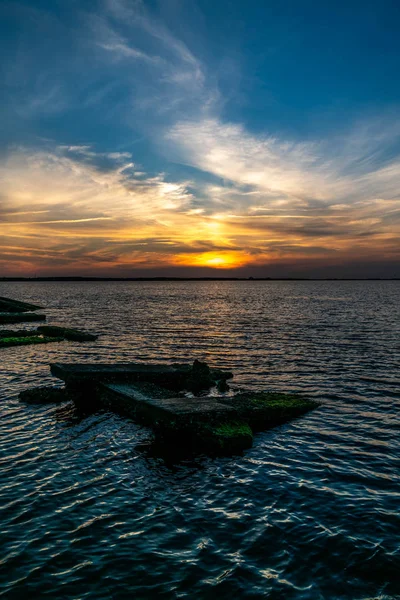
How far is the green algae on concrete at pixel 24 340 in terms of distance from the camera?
3438 cm

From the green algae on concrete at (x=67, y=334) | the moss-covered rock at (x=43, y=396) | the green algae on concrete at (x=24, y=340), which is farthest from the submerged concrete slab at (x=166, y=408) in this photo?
the green algae on concrete at (x=67, y=334)

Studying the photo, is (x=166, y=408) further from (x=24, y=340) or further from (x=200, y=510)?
(x=24, y=340)

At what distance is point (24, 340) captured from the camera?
35438 millimetres

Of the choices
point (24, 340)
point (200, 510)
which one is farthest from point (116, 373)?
point (24, 340)

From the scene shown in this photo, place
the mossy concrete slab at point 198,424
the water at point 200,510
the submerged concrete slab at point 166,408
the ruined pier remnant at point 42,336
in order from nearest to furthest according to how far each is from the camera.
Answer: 1. the water at point 200,510
2. the mossy concrete slab at point 198,424
3. the submerged concrete slab at point 166,408
4. the ruined pier remnant at point 42,336

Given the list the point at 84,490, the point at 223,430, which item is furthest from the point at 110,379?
the point at 84,490

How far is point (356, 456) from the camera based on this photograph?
13.3 meters

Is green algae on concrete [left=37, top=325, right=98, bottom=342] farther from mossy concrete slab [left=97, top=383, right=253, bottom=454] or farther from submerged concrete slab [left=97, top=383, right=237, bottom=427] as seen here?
mossy concrete slab [left=97, top=383, right=253, bottom=454]

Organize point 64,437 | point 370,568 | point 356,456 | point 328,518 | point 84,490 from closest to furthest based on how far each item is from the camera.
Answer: point 370,568
point 328,518
point 84,490
point 356,456
point 64,437

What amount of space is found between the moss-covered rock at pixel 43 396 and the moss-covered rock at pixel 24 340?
16.7 metres

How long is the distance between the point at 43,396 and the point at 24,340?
18175mm

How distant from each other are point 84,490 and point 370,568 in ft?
20.9

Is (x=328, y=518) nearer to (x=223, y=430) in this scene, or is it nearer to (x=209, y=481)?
(x=209, y=481)

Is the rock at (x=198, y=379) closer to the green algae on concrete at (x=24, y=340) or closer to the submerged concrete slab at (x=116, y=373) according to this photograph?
the submerged concrete slab at (x=116, y=373)
